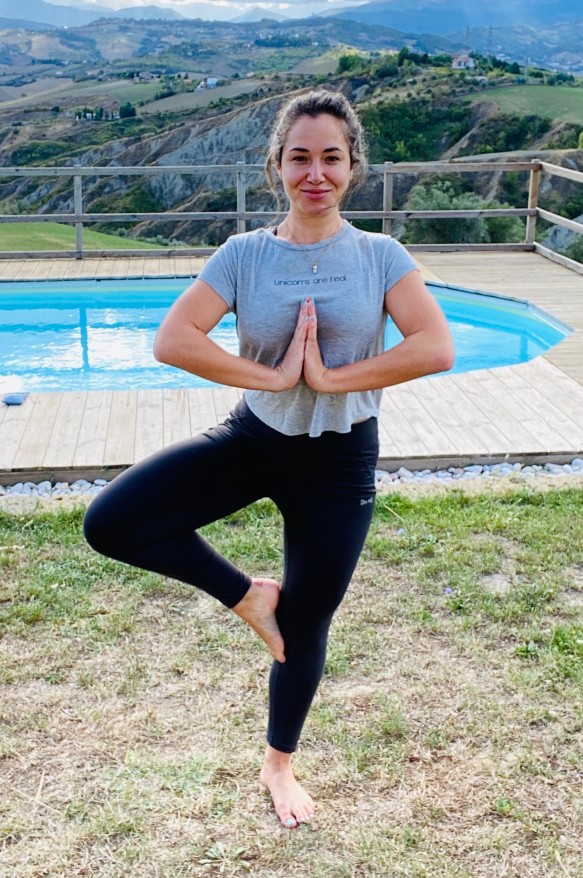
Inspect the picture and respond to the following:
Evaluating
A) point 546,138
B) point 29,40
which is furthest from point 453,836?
point 29,40

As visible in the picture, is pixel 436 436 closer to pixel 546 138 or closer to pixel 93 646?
pixel 93 646

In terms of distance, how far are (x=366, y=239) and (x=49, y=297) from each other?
804 cm

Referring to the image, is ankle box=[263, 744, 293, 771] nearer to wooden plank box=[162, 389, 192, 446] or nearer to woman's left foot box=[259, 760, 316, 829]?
woman's left foot box=[259, 760, 316, 829]

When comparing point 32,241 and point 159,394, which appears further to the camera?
point 32,241

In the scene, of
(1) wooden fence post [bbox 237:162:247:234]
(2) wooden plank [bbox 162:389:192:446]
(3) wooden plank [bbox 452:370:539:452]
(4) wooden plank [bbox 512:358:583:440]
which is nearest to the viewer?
(3) wooden plank [bbox 452:370:539:452]

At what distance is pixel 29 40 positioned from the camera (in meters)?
114

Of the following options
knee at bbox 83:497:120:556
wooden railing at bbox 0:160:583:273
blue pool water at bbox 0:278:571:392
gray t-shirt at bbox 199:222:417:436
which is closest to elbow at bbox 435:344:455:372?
gray t-shirt at bbox 199:222:417:436

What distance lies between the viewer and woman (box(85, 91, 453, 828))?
1.97m

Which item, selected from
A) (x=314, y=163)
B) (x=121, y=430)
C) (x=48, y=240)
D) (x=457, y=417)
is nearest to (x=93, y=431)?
(x=121, y=430)

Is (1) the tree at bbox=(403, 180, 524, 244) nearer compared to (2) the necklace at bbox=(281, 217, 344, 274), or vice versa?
(2) the necklace at bbox=(281, 217, 344, 274)

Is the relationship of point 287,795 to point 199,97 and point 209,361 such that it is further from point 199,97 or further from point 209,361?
point 199,97

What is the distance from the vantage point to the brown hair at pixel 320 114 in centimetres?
201

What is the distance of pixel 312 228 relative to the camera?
201 cm

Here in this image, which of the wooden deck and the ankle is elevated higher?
the ankle
